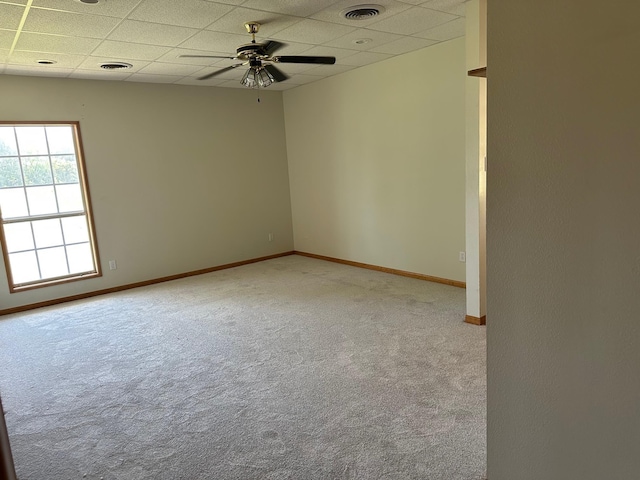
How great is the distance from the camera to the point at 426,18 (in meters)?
3.65

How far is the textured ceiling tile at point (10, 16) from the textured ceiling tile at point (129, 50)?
2.19ft

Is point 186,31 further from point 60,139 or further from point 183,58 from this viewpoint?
point 60,139

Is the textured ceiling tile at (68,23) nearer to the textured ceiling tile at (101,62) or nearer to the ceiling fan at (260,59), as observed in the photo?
the ceiling fan at (260,59)

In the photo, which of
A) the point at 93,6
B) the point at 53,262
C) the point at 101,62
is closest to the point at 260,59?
the point at 93,6

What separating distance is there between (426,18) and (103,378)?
381 cm

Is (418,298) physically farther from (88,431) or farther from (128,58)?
(128,58)

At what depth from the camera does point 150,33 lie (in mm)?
3543

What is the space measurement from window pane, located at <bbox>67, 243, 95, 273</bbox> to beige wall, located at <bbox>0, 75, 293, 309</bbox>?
0.19 meters

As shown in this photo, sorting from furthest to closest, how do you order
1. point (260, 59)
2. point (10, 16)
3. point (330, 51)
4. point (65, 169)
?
1. point (65, 169)
2. point (330, 51)
3. point (260, 59)
4. point (10, 16)

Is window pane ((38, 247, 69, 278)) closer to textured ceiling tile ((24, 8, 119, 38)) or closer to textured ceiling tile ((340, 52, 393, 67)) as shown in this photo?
textured ceiling tile ((24, 8, 119, 38))

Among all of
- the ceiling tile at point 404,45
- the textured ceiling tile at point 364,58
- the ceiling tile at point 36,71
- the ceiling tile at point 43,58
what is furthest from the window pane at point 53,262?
the ceiling tile at point 404,45

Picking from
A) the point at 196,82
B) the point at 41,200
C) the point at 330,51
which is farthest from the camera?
the point at 196,82

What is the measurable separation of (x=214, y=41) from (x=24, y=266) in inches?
137

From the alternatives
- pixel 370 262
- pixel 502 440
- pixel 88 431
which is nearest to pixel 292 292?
pixel 370 262
